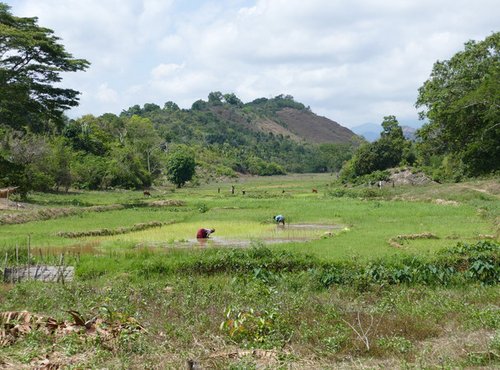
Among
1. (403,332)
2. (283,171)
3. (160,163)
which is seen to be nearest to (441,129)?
(403,332)

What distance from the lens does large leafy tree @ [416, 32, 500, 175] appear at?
26547 millimetres

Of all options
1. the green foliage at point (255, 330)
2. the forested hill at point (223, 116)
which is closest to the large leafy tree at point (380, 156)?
the green foliage at point (255, 330)

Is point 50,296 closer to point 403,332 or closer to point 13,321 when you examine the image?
point 13,321

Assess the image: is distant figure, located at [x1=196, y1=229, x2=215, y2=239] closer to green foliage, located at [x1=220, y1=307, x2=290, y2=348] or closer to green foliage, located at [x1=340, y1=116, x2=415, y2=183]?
green foliage, located at [x1=220, y1=307, x2=290, y2=348]

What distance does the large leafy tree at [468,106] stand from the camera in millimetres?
26547

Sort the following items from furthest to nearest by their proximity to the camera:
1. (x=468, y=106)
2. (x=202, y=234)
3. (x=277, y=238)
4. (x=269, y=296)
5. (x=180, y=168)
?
1. (x=180, y=168)
2. (x=468, y=106)
3. (x=277, y=238)
4. (x=202, y=234)
5. (x=269, y=296)

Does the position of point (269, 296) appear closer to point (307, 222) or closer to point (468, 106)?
point (307, 222)

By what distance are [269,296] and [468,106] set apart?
2147cm

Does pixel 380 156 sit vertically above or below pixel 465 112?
below

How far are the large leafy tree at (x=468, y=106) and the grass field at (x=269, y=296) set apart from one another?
6480 millimetres

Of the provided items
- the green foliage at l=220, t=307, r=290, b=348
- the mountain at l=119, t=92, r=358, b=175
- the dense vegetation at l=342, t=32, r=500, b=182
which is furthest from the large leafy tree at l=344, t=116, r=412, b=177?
the green foliage at l=220, t=307, r=290, b=348

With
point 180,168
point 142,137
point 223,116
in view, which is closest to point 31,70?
point 180,168

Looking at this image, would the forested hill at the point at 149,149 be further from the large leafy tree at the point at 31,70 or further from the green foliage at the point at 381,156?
Answer: the green foliage at the point at 381,156

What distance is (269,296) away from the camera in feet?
31.9
